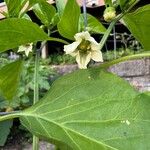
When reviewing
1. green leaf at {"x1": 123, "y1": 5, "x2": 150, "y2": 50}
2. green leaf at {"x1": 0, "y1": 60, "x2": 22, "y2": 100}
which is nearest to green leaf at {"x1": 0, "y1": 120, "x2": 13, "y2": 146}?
green leaf at {"x1": 0, "y1": 60, "x2": 22, "y2": 100}

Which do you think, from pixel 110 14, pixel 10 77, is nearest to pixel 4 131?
pixel 10 77

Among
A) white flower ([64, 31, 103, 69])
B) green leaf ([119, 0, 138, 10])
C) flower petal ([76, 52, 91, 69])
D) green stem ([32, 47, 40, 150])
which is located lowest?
green stem ([32, 47, 40, 150])

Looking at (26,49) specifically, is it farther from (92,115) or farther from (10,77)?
(92,115)

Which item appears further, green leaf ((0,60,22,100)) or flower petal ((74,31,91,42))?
green leaf ((0,60,22,100))

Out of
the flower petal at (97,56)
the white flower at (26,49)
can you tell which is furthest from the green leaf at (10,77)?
the flower petal at (97,56)

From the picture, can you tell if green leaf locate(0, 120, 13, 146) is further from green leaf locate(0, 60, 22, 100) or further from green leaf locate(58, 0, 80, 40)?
green leaf locate(58, 0, 80, 40)

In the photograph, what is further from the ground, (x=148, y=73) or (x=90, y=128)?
(x=90, y=128)

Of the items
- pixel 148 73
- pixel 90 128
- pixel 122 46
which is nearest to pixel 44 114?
pixel 90 128

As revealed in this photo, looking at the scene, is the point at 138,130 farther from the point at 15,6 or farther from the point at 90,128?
the point at 15,6

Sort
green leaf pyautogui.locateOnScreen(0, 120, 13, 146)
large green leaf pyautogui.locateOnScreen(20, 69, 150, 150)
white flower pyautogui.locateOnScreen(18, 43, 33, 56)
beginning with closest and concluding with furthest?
large green leaf pyautogui.locateOnScreen(20, 69, 150, 150), white flower pyautogui.locateOnScreen(18, 43, 33, 56), green leaf pyautogui.locateOnScreen(0, 120, 13, 146)
